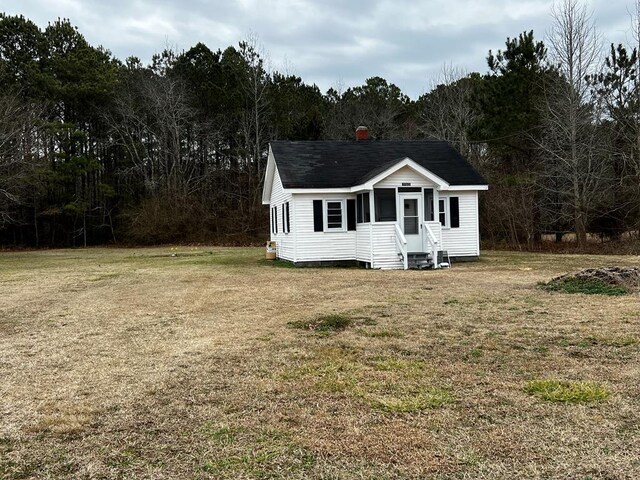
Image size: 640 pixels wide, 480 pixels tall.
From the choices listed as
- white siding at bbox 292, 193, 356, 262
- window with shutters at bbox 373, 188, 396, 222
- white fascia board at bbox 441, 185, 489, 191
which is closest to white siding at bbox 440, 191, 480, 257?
white fascia board at bbox 441, 185, 489, 191

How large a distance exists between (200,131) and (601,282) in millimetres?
33208

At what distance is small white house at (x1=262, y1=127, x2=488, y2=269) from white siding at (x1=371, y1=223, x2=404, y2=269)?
3 centimetres

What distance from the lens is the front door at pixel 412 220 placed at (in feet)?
54.7

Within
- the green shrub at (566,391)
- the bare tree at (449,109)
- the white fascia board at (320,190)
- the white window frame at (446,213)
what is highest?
the bare tree at (449,109)

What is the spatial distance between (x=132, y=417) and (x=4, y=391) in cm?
151

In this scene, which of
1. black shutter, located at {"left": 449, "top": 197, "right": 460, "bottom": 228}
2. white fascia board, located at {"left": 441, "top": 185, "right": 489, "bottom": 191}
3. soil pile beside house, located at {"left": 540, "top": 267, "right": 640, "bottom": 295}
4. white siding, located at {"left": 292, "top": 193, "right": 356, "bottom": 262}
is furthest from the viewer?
black shutter, located at {"left": 449, "top": 197, "right": 460, "bottom": 228}

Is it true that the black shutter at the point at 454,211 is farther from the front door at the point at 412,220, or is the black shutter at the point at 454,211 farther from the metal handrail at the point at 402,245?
the metal handrail at the point at 402,245

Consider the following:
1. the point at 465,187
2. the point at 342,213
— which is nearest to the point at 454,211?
the point at 465,187

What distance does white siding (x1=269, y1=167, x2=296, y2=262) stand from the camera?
59.3ft

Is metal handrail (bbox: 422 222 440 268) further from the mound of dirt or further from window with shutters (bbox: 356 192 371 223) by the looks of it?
the mound of dirt

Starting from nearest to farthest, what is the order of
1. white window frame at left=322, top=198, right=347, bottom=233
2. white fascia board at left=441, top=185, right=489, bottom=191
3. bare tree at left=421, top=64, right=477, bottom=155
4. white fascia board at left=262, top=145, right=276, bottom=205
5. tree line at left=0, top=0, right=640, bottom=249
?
white window frame at left=322, top=198, right=347, bottom=233, white fascia board at left=441, top=185, right=489, bottom=191, white fascia board at left=262, top=145, right=276, bottom=205, tree line at left=0, top=0, right=640, bottom=249, bare tree at left=421, top=64, right=477, bottom=155

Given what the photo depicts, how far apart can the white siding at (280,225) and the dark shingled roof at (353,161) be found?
736 mm

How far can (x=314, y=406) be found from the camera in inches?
157

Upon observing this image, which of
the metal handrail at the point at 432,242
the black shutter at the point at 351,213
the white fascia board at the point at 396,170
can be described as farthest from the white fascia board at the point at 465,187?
the black shutter at the point at 351,213
